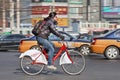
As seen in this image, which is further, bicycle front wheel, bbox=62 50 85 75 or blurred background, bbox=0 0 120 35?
blurred background, bbox=0 0 120 35

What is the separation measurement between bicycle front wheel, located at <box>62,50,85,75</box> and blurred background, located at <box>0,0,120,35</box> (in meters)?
77.2

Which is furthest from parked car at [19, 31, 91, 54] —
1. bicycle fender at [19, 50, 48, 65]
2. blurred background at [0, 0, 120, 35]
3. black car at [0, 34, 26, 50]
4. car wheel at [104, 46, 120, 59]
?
blurred background at [0, 0, 120, 35]

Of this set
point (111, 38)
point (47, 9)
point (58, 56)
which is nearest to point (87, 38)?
point (111, 38)

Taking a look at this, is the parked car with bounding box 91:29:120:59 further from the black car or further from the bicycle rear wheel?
the black car

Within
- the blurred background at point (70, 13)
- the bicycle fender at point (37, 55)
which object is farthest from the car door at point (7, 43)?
the blurred background at point (70, 13)

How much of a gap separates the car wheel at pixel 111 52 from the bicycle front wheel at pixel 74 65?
20.0 feet

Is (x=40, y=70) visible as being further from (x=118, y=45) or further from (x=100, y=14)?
(x=100, y=14)

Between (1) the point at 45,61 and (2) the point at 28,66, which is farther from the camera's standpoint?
(2) the point at 28,66

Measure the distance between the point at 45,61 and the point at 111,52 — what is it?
6.72m

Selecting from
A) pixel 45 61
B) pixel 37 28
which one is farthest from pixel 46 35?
pixel 45 61

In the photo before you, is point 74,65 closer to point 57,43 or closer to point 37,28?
point 37,28

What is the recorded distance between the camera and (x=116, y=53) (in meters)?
17.4

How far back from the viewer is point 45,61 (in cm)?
→ 1123

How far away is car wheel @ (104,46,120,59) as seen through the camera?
17375 millimetres
